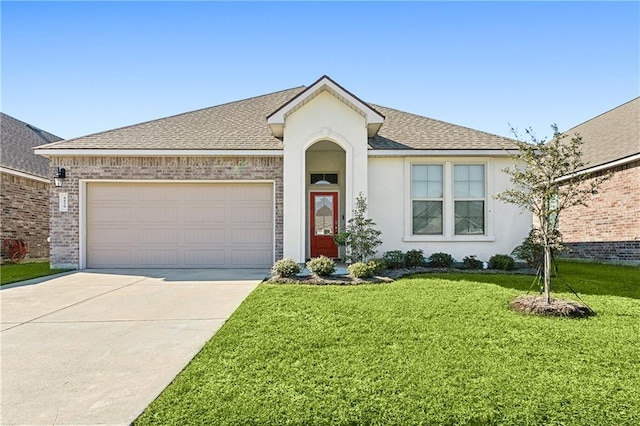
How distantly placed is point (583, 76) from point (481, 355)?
11475 millimetres

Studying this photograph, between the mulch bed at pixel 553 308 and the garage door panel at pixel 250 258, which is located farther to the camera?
the garage door panel at pixel 250 258

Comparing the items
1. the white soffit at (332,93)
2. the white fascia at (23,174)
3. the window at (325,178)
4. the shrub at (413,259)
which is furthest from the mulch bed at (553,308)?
the white fascia at (23,174)

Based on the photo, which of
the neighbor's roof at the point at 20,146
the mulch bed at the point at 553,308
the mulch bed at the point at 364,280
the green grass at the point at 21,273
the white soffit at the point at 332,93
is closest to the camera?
the mulch bed at the point at 553,308

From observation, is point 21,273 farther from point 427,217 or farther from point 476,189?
point 476,189

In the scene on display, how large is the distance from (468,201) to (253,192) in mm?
A: 6679

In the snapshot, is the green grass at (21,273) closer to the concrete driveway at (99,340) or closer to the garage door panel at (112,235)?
the concrete driveway at (99,340)

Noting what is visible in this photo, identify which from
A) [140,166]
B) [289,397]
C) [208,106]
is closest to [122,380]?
[289,397]

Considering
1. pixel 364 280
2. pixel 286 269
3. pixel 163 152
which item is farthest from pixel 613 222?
pixel 163 152

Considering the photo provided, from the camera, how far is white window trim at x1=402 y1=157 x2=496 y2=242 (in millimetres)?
10930

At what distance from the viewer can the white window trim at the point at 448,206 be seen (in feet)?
35.9

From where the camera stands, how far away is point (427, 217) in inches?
435

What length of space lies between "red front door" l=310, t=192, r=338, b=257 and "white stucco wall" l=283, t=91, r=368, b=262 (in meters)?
2.25

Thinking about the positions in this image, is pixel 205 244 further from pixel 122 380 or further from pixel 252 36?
pixel 122 380

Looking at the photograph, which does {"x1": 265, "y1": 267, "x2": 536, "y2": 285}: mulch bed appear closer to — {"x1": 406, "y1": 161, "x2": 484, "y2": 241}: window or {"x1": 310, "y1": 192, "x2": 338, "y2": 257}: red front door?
{"x1": 406, "y1": 161, "x2": 484, "y2": 241}: window
